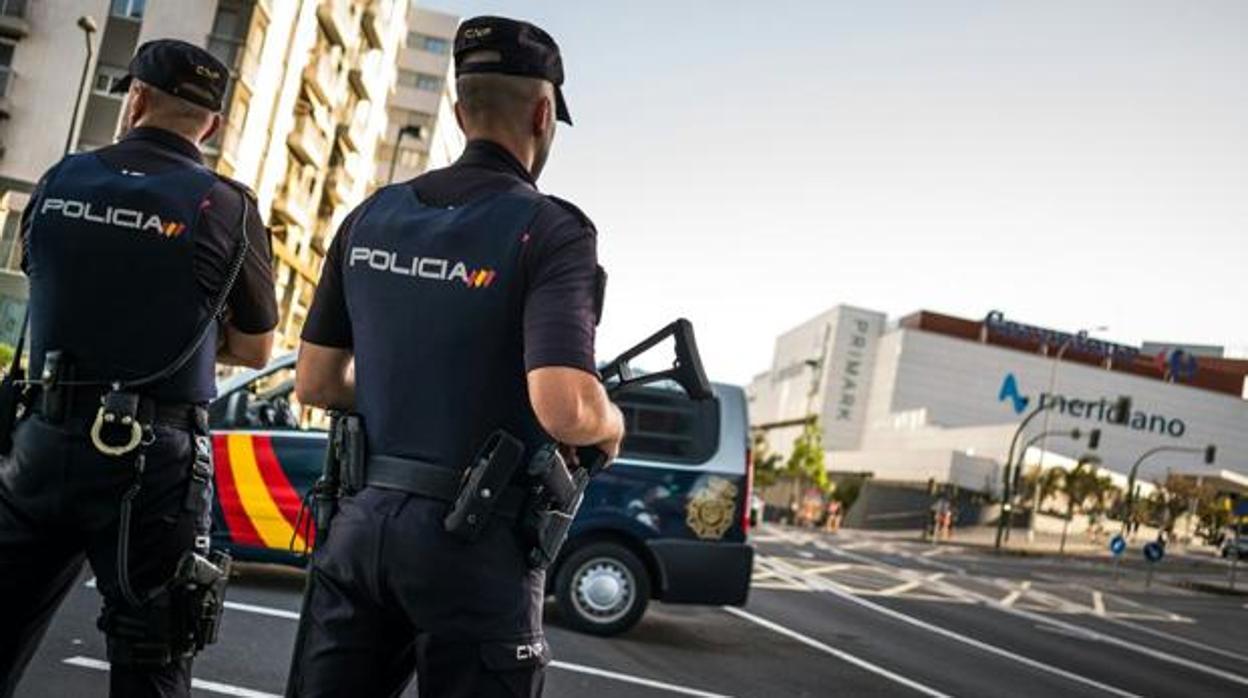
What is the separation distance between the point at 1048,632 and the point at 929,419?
93.7m

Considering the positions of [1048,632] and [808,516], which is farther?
[808,516]

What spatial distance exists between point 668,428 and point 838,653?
233cm

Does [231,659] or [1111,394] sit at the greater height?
[1111,394]

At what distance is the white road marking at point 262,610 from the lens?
7.03 meters

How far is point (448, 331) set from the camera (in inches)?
80.4

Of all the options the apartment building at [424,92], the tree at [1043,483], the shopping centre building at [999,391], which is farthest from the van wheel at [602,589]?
the shopping centre building at [999,391]

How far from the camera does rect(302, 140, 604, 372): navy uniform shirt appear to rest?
6.42 feet

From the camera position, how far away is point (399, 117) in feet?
201

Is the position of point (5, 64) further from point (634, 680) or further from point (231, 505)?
point (634, 680)

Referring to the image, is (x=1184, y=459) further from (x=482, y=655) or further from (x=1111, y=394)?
(x=482, y=655)

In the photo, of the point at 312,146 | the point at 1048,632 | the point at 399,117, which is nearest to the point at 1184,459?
the point at 399,117

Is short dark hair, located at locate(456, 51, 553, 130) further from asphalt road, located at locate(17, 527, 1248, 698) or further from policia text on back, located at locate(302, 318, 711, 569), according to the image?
asphalt road, located at locate(17, 527, 1248, 698)

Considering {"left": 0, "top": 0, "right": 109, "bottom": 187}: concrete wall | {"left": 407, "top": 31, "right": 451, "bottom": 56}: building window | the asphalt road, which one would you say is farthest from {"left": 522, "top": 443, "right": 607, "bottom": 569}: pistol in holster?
{"left": 407, "top": 31, "right": 451, "bottom": 56}: building window

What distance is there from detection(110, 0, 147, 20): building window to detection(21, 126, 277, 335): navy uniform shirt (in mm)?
29057
